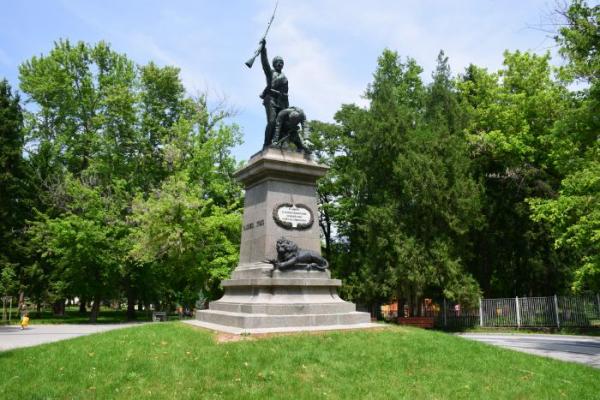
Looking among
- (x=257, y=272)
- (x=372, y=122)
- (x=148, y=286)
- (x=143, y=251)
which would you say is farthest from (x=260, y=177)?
(x=148, y=286)

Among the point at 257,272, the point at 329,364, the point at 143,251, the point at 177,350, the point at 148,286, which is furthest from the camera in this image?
the point at 148,286

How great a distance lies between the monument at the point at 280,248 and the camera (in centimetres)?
1045

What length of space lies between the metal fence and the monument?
16.0m

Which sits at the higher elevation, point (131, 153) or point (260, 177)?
point (131, 153)

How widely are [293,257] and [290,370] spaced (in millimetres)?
4133

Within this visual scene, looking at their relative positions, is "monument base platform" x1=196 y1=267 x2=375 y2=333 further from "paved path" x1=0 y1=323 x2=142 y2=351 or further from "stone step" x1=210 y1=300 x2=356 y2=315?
"paved path" x1=0 y1=323 x2=142 y2=351

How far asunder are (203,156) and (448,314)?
16901mm

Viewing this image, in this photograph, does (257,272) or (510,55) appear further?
(510,55)

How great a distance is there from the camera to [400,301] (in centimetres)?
2894

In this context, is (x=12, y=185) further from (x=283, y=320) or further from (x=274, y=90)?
(x=283, y=320)

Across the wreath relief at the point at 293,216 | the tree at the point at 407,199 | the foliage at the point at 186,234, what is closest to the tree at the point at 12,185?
the foliage at the point at 186,234

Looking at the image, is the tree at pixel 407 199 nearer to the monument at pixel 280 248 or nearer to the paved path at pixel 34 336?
the paved path at pixel 34 336

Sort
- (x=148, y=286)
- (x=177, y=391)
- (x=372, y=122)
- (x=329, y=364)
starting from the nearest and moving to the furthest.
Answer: (x=177, y=391) → (x=329, y=364) → (x=372, y=122) → (x=148, y=286)

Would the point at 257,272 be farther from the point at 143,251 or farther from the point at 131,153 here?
the point at 131,153
